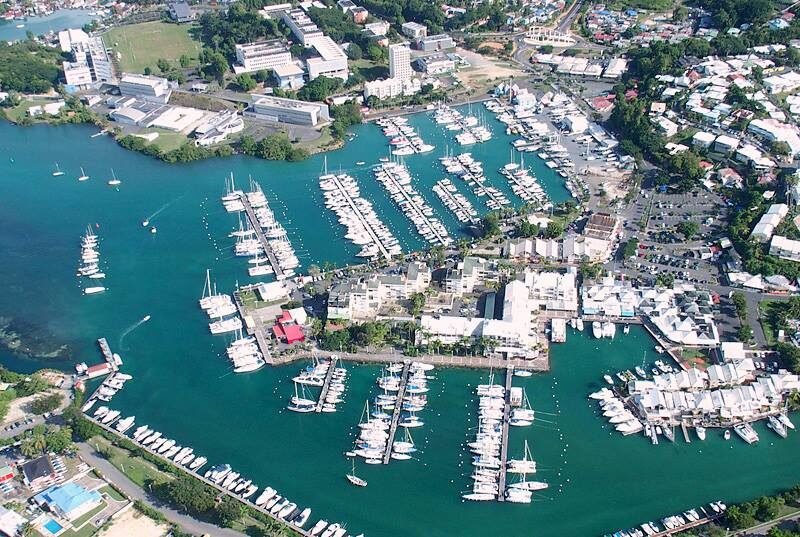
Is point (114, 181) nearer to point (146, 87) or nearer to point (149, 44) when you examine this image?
point (146, 87)

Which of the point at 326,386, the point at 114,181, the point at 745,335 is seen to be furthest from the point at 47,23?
the point at 745,335

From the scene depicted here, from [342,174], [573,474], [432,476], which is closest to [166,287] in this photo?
[342,174]

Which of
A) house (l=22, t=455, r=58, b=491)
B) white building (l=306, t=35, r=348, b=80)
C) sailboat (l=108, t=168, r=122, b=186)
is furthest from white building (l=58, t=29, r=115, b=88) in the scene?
house (l=22, t=455, r=58, b=491)

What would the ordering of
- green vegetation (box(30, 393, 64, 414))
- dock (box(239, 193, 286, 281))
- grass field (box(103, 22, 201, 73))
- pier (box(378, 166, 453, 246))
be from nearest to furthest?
green vegetation (box(30, 393, 64, 414)), dock (box(239, 193, 286, 281)), pier (box(378, 166, 453, 246)), grass field (box(103, 22, 201, 73))

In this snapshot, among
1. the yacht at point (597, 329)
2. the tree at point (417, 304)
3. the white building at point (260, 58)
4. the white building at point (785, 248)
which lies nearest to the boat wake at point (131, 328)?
the tree at point (417, 304)

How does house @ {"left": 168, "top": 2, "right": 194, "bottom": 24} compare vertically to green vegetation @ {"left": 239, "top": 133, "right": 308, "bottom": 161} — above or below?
above

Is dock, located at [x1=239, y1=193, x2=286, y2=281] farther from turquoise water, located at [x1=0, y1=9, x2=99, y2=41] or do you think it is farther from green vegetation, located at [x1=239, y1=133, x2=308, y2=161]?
turquoise water, located at [x1=0, y1=9, x2=99, y2=41]

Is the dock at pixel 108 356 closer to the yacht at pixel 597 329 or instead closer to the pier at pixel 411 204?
the pier at pixel 411 204
